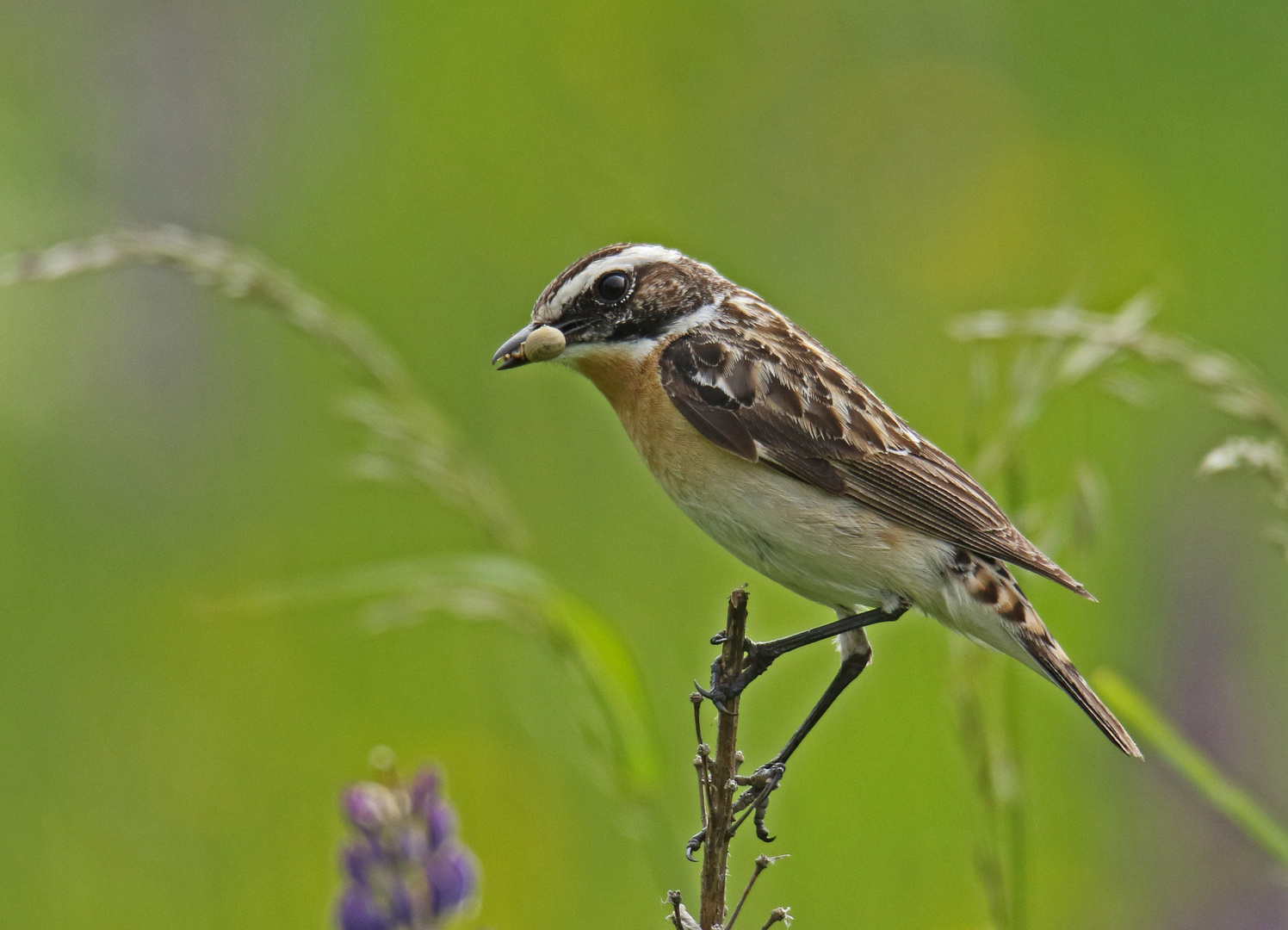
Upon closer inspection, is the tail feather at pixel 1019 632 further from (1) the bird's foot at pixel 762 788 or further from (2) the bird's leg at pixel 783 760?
(1) the bird's foot at pixel 762 788

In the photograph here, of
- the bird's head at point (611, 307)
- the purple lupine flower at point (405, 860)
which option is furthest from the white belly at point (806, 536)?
the purple lupine flower at point (405, 860)

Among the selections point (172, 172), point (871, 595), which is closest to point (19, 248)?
point (172, 172)

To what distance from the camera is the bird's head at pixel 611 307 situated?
12.9 ft

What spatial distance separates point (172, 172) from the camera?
302 inches

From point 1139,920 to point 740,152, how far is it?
13.3ft

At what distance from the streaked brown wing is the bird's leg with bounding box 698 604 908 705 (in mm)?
248

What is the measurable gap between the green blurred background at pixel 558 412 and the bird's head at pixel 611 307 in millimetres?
981

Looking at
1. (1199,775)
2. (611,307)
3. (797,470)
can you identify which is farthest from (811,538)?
(1199,775)

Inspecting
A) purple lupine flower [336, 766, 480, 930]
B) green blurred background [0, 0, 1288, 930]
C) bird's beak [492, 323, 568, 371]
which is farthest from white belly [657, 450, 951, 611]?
purple lupine flower [336, 766, 480, 930]

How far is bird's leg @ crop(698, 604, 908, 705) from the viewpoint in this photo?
3.10 m

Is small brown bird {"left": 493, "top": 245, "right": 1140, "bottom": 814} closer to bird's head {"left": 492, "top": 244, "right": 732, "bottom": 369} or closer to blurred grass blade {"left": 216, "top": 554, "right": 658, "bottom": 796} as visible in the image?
bird's head {"left": 492, "top": 244, "right": 732, "bottom": 369}

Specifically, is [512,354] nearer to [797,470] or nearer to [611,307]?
[611,307]

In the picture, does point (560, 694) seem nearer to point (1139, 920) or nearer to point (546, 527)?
point (546, 527)

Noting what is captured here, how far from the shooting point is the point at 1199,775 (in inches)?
123
